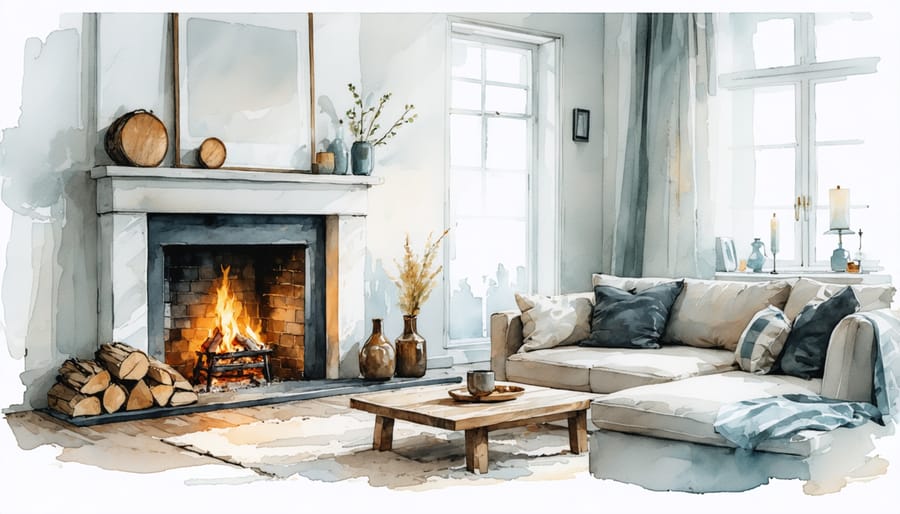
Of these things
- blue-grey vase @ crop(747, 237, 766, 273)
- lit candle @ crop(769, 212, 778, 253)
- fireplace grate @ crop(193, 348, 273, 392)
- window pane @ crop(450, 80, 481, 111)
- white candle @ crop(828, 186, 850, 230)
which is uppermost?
window pane @ crop(450, 80, 481, 111)

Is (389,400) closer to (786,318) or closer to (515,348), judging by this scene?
(515,348)

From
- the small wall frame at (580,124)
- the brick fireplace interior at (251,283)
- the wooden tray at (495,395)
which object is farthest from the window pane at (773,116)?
the wooden tray at (495,395)

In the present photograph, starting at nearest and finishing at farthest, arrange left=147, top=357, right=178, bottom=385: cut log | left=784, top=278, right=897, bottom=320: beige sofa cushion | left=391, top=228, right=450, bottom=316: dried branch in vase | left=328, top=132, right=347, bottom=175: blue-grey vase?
1. left=784, top=278, right=897, bottom=320: beige sofa cushion
2. left=147, top=357, right=178, bottom=385: cut log
3. left=328, top=132, right=347, bottom=175: blue-grey vase
4. left=391, top=228, right=450, bottom=316: dried branch in vase

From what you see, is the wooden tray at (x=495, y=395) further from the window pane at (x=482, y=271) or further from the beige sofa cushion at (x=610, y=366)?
the window pane at (x=482, y=271)

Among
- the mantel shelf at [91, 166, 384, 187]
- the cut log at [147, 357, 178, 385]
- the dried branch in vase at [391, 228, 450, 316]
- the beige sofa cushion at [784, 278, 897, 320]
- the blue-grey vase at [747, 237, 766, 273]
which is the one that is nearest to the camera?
the beige sofa cushion at [784, 278, 897, 320]

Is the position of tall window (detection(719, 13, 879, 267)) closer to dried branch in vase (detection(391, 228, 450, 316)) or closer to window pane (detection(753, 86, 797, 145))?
window pane (detection(753, 86, 797, 145))

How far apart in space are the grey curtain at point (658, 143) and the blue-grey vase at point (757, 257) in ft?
1.05

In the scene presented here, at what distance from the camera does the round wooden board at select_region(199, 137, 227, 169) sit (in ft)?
→ 17.4

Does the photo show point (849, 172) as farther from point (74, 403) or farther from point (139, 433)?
point (74, 403)

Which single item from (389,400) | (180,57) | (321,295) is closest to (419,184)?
(321,295)

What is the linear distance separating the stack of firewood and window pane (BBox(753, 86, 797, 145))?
4193mm

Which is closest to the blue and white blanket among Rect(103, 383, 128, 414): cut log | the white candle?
the white candle

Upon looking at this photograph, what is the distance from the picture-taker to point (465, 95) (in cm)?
682
